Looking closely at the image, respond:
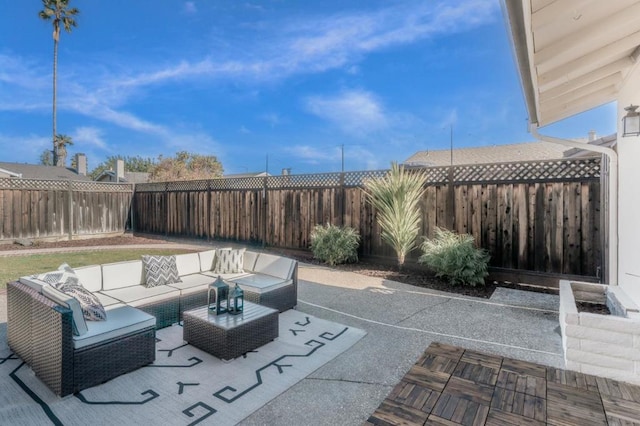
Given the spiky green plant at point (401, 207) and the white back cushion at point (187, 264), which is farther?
the spiky green plant at point (401, 207)

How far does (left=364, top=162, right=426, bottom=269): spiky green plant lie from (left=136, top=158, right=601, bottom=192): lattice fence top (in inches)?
16.0

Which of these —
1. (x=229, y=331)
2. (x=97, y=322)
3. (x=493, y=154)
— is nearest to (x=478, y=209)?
(x=229, y=331)

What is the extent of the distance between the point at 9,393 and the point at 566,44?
5056mm

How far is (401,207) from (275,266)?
3006 millimetres

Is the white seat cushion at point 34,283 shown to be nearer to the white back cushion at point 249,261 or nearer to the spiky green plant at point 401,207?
the white back cushion at point 249,261

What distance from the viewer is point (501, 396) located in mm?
2379

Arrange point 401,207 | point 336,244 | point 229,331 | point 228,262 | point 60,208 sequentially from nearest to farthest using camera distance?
point 229,331, point 228,262, point 401,207, point 336,244, point 60,208

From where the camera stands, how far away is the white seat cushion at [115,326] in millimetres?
2497

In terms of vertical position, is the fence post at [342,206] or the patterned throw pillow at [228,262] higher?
the fence post at [342,206]

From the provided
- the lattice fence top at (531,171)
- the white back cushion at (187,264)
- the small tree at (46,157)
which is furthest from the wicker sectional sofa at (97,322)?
the small tree at (46,157)

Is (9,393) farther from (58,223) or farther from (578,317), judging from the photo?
(58,223)

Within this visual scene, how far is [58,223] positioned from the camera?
11039 mm

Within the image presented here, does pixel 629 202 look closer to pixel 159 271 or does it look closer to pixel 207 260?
pixel 207 260

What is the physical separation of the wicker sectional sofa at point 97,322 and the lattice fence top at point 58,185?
953 centimetres
